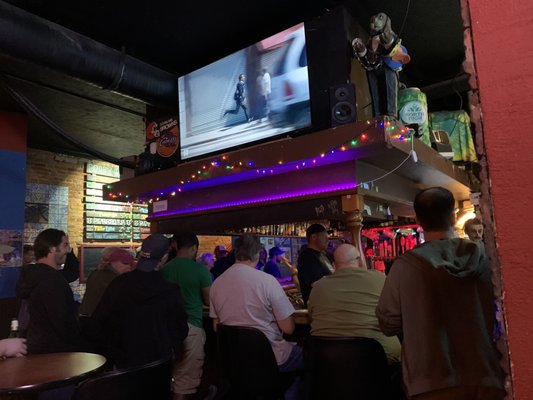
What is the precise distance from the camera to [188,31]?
13.7ft

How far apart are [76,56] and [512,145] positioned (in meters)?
3.67

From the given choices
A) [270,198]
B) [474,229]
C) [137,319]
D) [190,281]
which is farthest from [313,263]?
[137,319]

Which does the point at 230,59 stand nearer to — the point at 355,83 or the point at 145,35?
the point at 145,35

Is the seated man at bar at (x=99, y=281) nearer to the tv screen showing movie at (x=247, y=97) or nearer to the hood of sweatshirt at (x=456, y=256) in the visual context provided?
the tv screen showing movie at (x=247, y=97)

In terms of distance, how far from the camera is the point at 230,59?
4.27 m

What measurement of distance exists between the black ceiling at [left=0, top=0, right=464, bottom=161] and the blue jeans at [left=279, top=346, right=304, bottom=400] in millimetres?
2675

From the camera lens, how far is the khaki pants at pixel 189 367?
11.6ft

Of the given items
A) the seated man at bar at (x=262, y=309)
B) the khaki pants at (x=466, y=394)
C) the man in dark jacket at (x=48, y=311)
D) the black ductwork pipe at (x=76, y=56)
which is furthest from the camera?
the black ductwork pipe at (x=76, y=56)

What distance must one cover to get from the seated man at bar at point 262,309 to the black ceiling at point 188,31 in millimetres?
2356

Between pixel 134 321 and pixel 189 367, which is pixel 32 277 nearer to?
pixel 134 321

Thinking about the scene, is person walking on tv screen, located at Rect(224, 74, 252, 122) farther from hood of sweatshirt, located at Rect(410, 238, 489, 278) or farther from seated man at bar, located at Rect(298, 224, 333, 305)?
hood of sweatshirt, located at Rect(410, 238, 489, 278)

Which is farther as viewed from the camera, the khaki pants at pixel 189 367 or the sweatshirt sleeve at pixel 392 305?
the khaki pants at pixel 189 367

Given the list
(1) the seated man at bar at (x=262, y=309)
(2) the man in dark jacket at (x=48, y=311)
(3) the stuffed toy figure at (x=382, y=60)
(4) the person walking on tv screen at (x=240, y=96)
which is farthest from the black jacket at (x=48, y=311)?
(3) the stuffed toy figure at (x=382, y=60)

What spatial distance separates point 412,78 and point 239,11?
2519 mm
